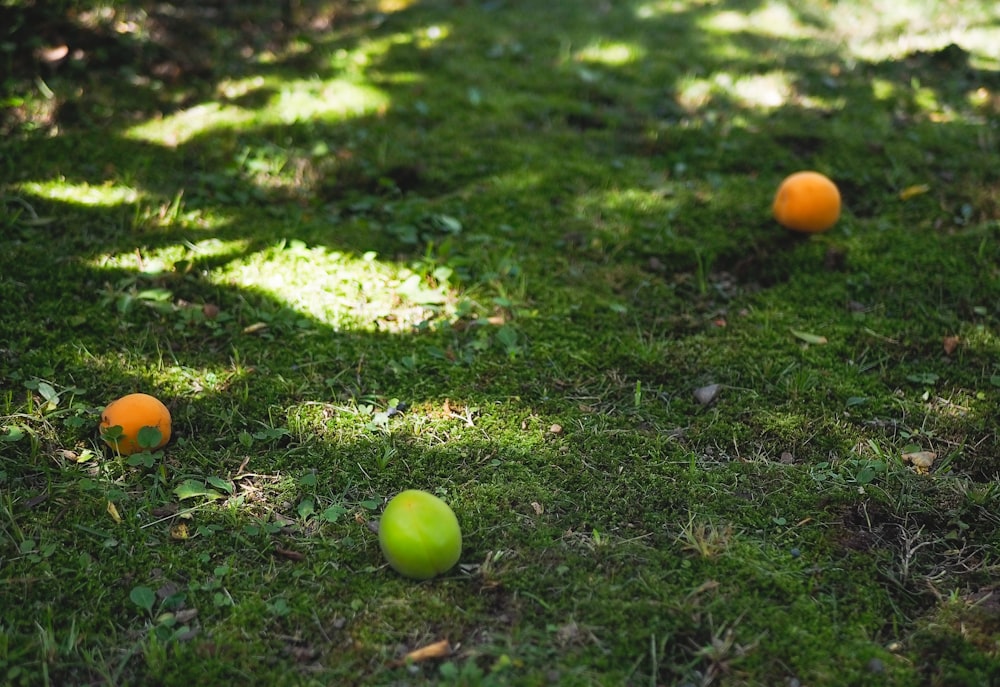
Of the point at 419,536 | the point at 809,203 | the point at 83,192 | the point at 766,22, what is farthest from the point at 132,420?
the point at 766,22

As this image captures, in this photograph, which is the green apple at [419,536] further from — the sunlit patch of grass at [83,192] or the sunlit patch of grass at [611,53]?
the sunlit patch of grass at [611,53]

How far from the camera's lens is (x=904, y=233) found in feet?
13.8

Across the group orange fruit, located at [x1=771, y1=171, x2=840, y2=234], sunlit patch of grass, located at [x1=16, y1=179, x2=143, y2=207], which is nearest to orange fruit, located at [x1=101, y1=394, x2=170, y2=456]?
sunlit patch of grass, located at [x1=16, y1=179, x2=143, y2=207]

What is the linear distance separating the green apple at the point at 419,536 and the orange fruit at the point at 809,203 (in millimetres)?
2675

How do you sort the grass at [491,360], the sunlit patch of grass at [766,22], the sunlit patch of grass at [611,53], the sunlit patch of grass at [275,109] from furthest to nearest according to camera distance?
the sunlit patch of grass at [766,22]
the sunlit patch of grass at [611,53]
the sunlit patch of grass at [275,109]
the grass at [491,360]

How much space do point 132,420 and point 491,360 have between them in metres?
1.42

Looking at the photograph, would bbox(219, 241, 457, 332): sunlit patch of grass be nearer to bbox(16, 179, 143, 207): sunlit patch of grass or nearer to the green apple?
bbox(16, 179, 143, 207): sunlit patch of grass

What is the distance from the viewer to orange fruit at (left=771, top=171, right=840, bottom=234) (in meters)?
4.09

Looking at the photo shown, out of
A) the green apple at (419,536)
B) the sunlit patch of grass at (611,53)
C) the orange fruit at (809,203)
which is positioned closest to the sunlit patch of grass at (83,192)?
the green apple at (419,536)

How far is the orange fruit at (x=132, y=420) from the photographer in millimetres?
2840

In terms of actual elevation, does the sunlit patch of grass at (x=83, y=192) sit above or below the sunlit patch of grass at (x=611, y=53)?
below

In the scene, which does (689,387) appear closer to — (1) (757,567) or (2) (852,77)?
(1) (757,567)

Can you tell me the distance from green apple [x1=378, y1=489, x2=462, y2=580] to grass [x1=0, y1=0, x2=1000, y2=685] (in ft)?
0.26

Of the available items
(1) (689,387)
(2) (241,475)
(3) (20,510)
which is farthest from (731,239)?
(3) (20,510)
